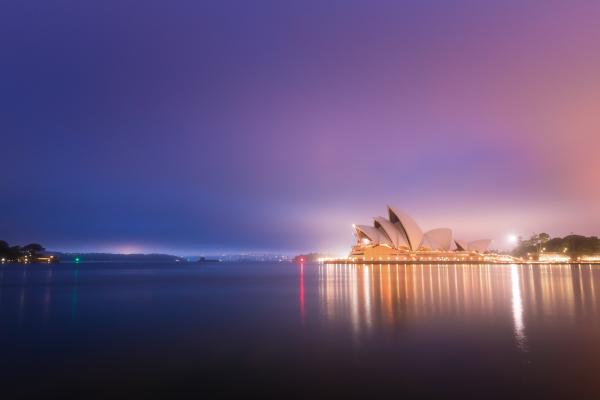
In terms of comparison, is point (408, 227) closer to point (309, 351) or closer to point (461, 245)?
point (461, 245)

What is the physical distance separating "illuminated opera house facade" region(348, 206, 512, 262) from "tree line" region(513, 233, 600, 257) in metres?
14.1

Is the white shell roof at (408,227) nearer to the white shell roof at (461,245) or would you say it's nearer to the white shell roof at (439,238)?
the white shell roof at (439,238)

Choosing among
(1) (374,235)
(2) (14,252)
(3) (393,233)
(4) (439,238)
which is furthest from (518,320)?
(2) (14,252)

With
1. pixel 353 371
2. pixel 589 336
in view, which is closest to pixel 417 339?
pixel 353 371

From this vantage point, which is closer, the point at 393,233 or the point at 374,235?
the point at 393,233

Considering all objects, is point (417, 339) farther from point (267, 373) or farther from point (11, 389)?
point (11, 389)

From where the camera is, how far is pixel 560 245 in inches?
4761

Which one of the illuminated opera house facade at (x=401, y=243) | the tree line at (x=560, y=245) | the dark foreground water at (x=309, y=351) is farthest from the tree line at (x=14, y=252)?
the tree line at (x=560, y=245)

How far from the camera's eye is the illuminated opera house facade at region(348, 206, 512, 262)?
11250 cm

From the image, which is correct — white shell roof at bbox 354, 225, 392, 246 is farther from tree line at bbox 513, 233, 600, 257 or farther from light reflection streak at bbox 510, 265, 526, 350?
light reflection streak at bbox 510, 265, 526, 350

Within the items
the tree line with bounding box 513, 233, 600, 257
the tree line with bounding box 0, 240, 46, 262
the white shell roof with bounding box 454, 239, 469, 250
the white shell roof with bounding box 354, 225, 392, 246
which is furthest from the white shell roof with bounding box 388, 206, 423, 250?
the tree line with bounding box 0, 240, 46, 262

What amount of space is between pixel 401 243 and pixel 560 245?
159ft

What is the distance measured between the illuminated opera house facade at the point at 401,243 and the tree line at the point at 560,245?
14063 millimetres

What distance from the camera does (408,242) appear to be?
372 ft
